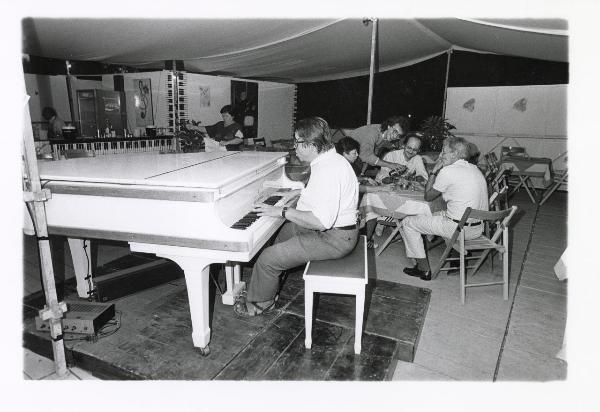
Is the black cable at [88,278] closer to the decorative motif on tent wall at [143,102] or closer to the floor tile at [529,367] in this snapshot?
the floor tile at [529,367]

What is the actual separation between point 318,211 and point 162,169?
1.11 metres

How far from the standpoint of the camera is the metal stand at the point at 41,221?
1.92 m

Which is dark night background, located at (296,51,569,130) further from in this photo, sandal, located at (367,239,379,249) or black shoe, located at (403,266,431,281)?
black shoe, located at (403,266,431,281)

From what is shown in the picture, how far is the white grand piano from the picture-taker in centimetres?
210

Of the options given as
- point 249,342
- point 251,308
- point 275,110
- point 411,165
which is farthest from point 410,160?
point 275,110

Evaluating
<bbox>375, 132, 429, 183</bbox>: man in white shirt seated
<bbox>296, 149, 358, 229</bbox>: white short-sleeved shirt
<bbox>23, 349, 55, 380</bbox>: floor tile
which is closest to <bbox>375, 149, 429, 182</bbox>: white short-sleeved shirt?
<bbox>375, 132, 429, 183</bbox>: man in white shirt seated

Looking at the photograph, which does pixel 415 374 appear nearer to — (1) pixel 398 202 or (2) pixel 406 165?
(1) pixel 398 202

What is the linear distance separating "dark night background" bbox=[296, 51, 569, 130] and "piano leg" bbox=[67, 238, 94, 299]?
28.5 ft

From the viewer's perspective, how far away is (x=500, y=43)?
20.6ft

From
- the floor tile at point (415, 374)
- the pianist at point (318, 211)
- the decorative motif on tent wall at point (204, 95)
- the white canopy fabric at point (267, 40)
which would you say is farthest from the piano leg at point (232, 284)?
the decorative motif on tent wall at point (204, 95)

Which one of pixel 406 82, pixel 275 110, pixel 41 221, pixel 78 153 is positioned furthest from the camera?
pixel 275 110

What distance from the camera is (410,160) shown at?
4836 millimetres
